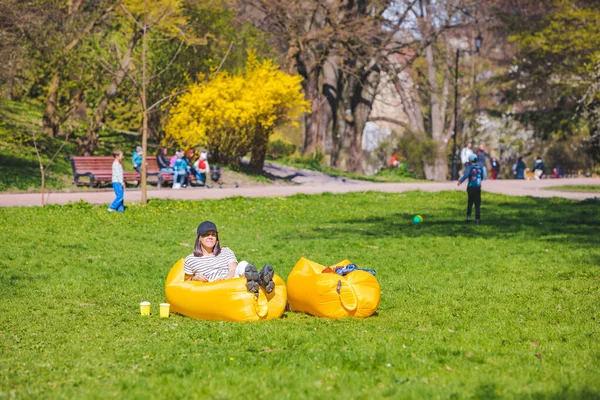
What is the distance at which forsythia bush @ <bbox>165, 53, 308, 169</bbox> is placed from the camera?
112ft

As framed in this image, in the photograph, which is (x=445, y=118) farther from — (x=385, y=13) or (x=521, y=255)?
(x=521, y=255)

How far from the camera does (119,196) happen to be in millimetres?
21625

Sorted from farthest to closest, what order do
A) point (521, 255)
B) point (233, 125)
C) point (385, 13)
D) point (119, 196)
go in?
point (385, 13) → point (233, 125) → point (119, 196) → point (521, 255)

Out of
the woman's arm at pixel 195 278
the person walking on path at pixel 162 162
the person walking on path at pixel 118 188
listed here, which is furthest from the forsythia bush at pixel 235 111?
the woman's arm at pixel 195 278

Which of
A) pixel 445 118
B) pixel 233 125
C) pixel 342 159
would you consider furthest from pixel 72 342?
pixel 445 118

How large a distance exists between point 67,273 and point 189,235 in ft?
17.1

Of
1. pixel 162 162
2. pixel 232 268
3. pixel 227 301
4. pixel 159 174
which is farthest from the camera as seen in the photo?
pixel 162 162

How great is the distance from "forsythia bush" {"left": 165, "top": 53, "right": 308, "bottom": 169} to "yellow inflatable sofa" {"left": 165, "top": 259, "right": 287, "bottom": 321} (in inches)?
939

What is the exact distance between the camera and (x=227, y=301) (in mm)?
9930

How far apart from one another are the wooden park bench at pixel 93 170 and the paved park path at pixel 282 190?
540 mm

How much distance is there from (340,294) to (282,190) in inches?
816

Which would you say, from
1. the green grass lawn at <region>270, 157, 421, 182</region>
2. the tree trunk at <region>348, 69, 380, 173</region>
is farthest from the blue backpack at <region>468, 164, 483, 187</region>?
the tree trunk at <region>348, 69, 380, 173</region>

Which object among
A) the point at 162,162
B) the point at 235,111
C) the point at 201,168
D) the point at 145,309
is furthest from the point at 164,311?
the point at 235,111

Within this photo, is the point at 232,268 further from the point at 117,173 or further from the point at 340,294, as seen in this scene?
the point at 117,173
